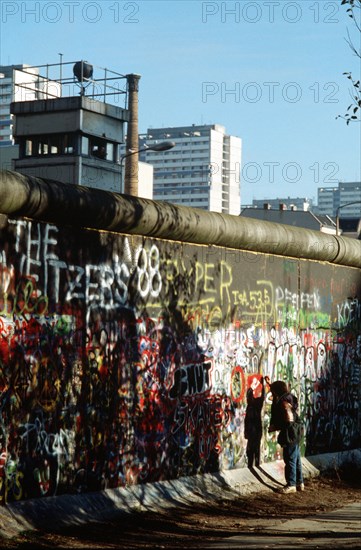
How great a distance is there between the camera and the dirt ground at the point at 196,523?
991cm

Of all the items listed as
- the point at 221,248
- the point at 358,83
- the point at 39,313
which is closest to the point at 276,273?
the point at 221,248

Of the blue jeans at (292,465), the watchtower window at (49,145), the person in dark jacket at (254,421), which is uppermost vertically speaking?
the watchtower window at (49,145)

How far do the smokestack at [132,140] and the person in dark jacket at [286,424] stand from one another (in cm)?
4384

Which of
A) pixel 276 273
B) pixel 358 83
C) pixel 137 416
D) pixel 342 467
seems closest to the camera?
pixel 137 416

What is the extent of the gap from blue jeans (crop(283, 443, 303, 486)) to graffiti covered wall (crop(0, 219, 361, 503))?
0.62 meters

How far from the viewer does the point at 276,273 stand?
49.5 ft

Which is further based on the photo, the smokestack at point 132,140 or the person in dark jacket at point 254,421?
the smokestack at point 132,140

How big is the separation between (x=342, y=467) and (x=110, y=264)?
23.7 ft

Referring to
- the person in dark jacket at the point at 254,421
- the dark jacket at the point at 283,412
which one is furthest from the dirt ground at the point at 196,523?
the dark jacket at the point at 283,412

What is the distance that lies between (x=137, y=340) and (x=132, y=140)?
54.0 meters

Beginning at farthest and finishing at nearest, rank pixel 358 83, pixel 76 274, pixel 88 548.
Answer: pixel 358 83 < pixel 76 274 < pixel 88 548

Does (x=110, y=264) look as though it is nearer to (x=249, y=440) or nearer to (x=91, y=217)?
(x=91, y=217)

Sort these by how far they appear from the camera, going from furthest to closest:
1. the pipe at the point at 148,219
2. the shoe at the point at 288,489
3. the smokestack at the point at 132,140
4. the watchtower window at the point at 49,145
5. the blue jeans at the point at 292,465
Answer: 1. the smokestack at the point at 132,140
2. the watchtower window at the point at 49,145
3. the shoe at the point at 288,489
4. the blue jeans at the point at 292,465
5. the pipe at the point at 148,219

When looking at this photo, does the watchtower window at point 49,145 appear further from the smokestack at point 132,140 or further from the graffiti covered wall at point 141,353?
the graffiti covered wall at point 141,353
